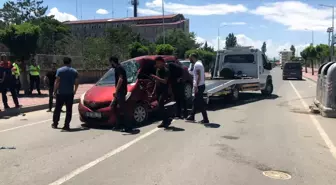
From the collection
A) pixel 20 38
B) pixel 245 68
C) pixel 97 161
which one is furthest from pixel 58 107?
pixel 245 68

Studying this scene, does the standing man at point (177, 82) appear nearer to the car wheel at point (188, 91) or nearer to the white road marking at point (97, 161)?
the white road marking at point (97, 161)

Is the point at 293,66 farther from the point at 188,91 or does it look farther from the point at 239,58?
the point at 188,91

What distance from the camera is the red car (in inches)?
358

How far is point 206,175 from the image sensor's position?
5539 mm

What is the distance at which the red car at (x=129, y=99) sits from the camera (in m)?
9.09

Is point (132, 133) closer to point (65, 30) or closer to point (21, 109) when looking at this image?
point (21, 109)

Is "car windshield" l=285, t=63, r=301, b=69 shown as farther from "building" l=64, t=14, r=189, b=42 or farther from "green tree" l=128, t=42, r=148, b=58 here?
"building" l=64, t=14, r=189, b=42

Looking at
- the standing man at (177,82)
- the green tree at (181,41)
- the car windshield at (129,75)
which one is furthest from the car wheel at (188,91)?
the green tree at (181,41)

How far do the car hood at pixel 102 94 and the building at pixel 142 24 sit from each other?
9830cm

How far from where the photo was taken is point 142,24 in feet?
382

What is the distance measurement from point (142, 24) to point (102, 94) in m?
109

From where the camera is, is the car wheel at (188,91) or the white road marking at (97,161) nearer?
the white road marking at (97,161)

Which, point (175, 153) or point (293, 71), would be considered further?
point (293, 71)

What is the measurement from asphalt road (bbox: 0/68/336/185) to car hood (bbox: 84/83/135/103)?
2.50ft
